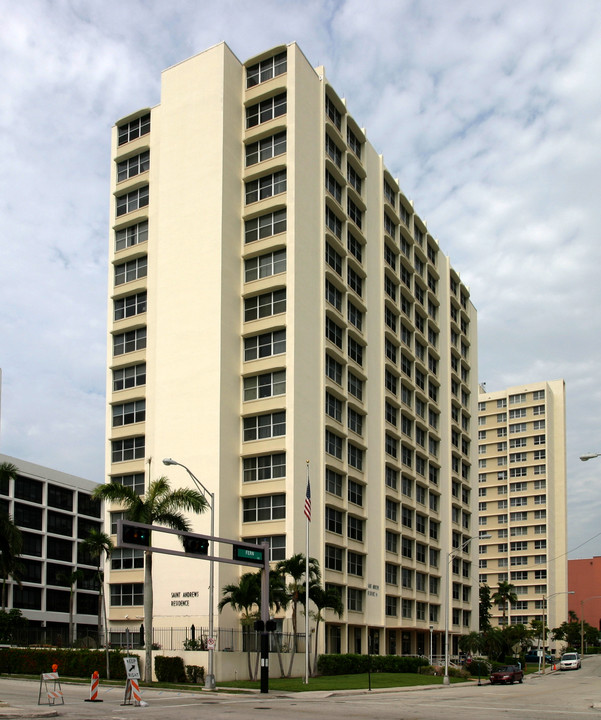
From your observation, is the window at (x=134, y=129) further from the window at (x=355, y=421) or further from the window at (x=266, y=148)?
the window at (x=355, y=421)

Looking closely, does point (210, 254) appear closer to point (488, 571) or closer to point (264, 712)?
point (264, 712)

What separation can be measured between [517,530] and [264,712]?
13311 cm

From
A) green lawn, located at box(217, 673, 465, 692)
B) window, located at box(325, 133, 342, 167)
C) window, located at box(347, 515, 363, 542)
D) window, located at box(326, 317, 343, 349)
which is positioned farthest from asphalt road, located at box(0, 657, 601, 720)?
window, located at box(325, 133, 342, 167)

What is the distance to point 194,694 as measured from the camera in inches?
1517

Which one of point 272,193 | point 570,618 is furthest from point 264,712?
point 570,618

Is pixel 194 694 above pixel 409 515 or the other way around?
the other way around

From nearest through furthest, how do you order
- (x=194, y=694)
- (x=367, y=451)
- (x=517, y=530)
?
(x=194, y=694) → (x=367, y=451) → (x=517, y=530)

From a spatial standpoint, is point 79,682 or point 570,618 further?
point 570,618

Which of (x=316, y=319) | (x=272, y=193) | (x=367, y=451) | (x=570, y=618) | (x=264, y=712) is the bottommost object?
(x=570, y=618)

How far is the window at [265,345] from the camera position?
6072cm

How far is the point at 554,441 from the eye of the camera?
15838 centimetres

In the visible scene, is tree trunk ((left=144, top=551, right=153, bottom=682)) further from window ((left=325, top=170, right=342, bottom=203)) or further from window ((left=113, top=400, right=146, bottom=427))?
window ((left=325, top=170, right=342, bottom=203))

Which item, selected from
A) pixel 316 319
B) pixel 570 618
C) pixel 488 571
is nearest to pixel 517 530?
pixel 488 571

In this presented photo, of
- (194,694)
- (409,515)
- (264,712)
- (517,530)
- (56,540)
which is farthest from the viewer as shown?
(517,530)
